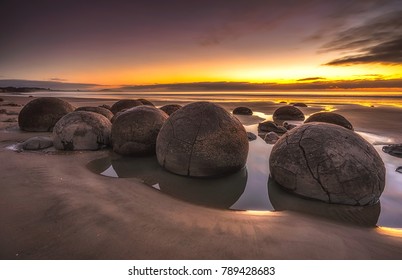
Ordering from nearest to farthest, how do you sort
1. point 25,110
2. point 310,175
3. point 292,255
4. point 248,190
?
point 292,255 < point 310,175 < point 248,190 < point 25,110

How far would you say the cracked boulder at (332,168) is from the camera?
9.72 feet

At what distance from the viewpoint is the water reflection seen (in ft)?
10.6

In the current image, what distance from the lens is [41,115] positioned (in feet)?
24.0

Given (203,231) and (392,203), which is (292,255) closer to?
(203,231)

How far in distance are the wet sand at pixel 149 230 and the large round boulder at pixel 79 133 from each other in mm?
1859

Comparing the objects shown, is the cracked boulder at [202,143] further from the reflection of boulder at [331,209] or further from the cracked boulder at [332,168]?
the reflection of boulder at [331,209]

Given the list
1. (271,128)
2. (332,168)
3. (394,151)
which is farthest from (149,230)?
(271,128)

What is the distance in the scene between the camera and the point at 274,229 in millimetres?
2385

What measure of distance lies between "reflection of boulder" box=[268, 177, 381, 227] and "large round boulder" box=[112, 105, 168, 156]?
2549mm

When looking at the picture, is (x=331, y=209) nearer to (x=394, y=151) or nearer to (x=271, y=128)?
(x=394, y=151)

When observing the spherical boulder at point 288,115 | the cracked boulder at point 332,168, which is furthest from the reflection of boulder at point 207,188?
the spherical boulder at point 288,115

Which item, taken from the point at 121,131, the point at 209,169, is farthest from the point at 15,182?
the point at 209,169

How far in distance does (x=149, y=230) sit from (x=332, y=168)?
222cm

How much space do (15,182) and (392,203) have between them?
484 centimetres
